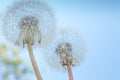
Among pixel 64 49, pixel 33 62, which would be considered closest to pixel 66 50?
pixel 64 49

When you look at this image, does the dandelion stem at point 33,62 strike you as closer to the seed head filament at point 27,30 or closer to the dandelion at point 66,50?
the seed head filament at point 27,30

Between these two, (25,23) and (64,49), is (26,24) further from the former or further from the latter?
(64,49)

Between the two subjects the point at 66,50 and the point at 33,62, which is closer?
the point at 33,62

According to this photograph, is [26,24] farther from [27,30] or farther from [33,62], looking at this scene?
[33,62]

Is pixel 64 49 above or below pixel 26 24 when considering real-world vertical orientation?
below

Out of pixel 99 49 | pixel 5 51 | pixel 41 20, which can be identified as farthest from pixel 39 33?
pixel 99 49

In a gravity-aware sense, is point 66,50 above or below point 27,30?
below

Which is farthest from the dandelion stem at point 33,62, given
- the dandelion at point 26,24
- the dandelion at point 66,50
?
the dandelion at point 66,50
